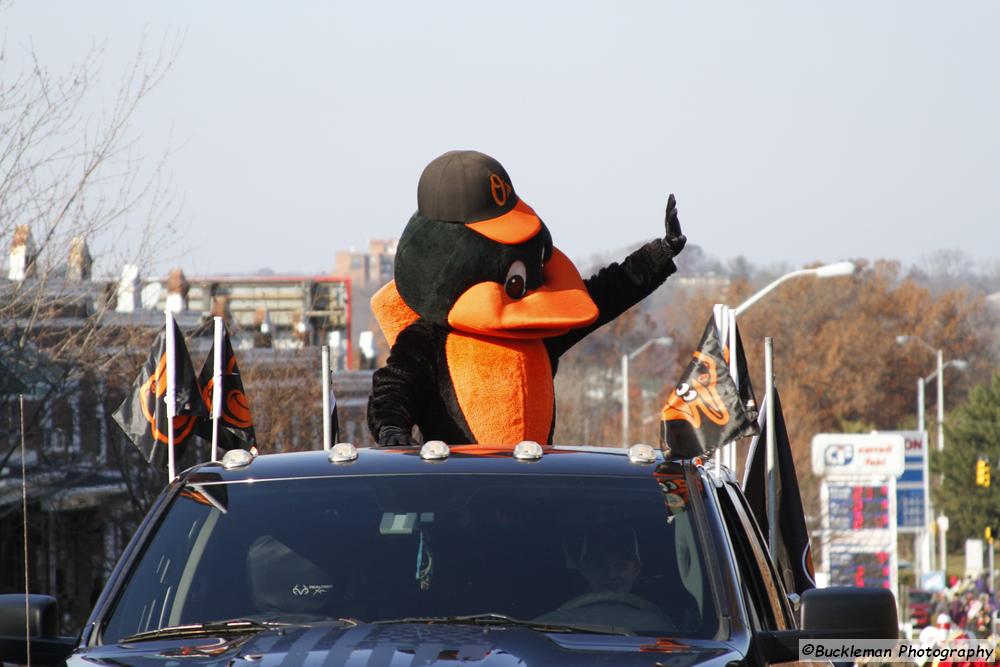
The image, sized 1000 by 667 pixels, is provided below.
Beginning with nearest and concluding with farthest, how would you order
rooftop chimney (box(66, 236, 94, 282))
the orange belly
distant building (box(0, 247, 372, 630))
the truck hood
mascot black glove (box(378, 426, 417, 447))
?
the truck hood < mascot black glove (box(378, 426, 417, 447)) < the orange belly < rooftop chimney (box(66, 236, 94, 282)) < distant building (box(0, 247, 372, 630))

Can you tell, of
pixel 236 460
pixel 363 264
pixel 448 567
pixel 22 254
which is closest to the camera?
pixel 448 567

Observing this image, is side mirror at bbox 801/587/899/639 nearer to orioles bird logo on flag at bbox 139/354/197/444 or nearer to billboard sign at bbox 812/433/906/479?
orioles bird logo on flag at bbox 139/354/197/444

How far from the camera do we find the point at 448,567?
169 inches

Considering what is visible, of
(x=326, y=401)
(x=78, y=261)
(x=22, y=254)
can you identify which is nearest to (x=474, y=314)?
(x=326, y=401)

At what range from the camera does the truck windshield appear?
4215 millimetres

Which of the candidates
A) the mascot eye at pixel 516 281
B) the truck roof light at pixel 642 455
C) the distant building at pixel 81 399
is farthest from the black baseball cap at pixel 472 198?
the distant building at pixel 81 399

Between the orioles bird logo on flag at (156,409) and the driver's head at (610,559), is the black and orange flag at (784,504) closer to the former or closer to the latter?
the orioles bird logo on flag at (156,409)

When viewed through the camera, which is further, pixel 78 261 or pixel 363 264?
pixel 363 264

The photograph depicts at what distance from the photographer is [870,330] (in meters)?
84.2

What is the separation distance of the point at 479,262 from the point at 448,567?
12.1ft

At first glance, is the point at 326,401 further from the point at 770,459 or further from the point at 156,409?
the point at 156,409

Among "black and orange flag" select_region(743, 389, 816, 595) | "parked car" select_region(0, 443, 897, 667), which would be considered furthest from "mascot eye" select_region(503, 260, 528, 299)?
"parked car" select_region(0, 443, 897, 667)

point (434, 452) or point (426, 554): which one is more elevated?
point (434, 452)

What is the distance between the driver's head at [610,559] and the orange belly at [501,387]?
10.3ft
